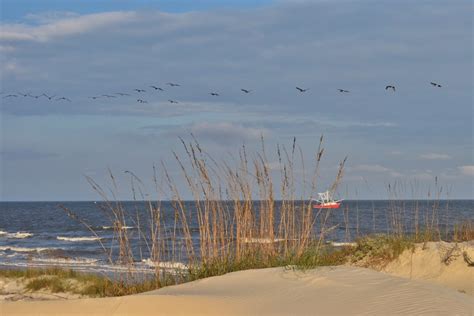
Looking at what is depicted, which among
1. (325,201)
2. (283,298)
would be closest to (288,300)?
(283,298)

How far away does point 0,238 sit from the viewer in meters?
35.4

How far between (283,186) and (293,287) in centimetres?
202

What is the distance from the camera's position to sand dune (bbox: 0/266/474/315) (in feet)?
18.9

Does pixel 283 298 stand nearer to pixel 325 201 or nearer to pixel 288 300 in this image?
pixel 288 300

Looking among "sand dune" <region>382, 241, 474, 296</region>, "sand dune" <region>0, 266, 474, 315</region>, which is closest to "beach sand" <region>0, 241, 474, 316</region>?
"sand dune" <region>0, 266, 474, 315</region>

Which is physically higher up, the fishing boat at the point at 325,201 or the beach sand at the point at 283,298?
the fishing boat at the point at 325,201

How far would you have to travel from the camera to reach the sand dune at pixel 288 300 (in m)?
5.77

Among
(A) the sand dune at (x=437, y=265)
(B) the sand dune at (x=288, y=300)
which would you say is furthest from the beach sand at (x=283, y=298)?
(A) the sand dune at (x=437, y=265)

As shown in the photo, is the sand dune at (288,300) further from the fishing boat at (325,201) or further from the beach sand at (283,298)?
the fishing boat at (325,201)

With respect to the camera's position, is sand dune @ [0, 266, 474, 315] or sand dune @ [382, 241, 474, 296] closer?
sand dune @ [0, 266, 474, 315]

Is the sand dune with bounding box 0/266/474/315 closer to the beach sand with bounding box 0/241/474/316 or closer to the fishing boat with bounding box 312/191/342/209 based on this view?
the beach sand with bounding box 0/241/474/316

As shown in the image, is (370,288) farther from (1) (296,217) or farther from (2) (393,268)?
(2) (393,268)

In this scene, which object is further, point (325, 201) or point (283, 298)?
point (325, 201)

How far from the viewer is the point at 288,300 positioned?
607 cm
